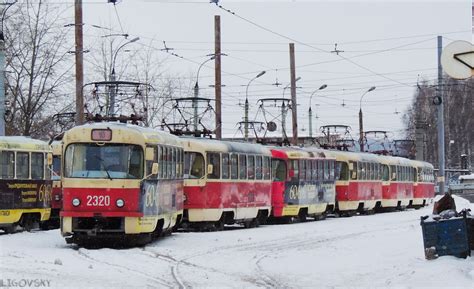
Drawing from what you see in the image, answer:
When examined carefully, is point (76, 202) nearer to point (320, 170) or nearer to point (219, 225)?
point (219, 225)

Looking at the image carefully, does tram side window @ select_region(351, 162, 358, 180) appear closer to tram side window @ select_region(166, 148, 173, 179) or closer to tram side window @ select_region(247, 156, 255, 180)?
tram side window @ select_region(247, 156, 255, 180)

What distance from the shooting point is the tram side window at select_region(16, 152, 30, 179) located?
82.6 ft

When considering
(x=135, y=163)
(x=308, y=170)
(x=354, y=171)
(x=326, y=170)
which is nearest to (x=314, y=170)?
(x=308, y=170)

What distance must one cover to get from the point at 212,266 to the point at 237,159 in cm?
1235

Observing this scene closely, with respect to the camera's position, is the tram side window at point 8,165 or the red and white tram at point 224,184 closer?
the tram side window at point 8,165

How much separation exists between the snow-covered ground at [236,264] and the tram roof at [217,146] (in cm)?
343

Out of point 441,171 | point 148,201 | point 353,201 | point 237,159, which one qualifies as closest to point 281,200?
point 237,159

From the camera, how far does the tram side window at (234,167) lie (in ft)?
91.0

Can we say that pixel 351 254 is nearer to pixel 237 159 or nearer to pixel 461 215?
pixel 461 215

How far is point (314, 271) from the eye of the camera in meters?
15.7

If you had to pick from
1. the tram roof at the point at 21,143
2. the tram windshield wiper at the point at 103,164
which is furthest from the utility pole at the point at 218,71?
the tram windshield wiper at the point at 103,164

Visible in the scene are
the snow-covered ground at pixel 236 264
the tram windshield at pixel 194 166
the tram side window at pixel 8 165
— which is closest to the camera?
the snow-covered ground at pixel 236 264

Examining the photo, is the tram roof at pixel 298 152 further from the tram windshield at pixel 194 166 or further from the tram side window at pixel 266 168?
the tram windshield at pixel 194 166

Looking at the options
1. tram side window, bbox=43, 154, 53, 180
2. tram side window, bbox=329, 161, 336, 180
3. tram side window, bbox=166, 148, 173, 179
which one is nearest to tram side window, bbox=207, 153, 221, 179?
tram side window, bbox=166, 148, 173, 179
